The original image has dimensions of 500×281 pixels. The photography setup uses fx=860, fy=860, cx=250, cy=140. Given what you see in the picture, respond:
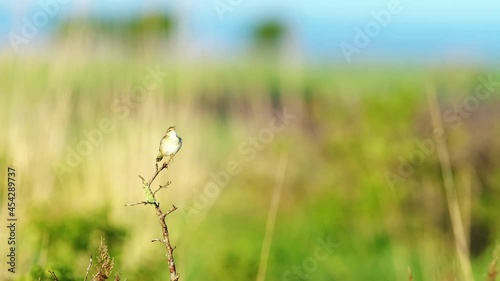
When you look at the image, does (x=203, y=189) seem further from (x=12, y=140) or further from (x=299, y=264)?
(x=12, y=140)

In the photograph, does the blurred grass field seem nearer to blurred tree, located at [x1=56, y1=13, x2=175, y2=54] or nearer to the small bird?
blurred tree, located at [x1=56, y1=13, x2=175, y2=54]

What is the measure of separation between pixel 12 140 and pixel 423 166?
9.88ft
